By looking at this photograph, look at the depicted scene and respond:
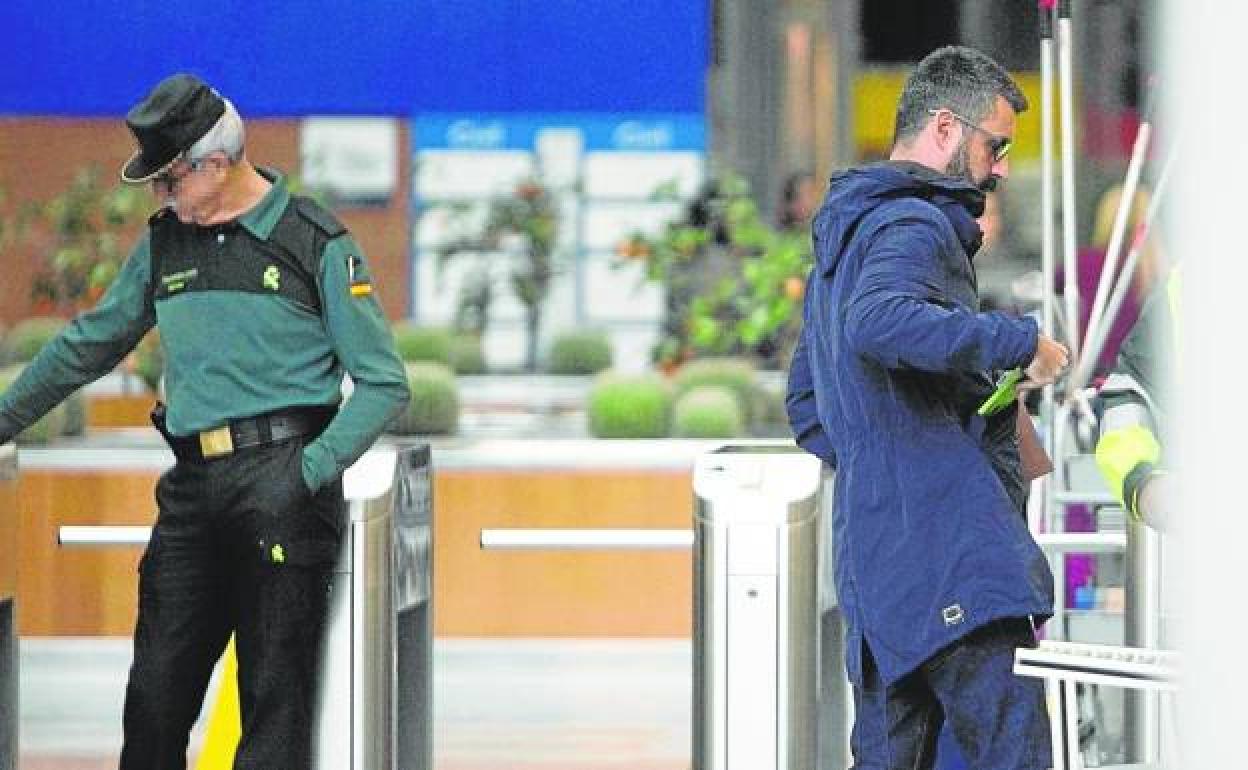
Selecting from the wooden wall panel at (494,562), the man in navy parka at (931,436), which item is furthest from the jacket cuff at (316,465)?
the wooden wall panel at (494,562)

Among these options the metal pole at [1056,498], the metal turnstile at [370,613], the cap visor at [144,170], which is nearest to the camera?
the cap visor at [144,170]

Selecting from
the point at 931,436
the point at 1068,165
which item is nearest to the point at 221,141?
the point at 931,436

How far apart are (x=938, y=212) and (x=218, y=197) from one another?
5.38 ft

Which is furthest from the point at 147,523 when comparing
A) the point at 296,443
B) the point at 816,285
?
the point at 816,285

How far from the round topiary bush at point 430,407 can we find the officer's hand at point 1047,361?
4872mm

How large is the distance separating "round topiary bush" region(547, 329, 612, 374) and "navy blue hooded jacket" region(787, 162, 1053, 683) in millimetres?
4722

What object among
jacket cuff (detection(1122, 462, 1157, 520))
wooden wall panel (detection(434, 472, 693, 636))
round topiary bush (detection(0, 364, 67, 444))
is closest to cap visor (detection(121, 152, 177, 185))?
jacket cuff (detection(1122, 462, 1157, 520))

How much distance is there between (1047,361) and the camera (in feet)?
11.2

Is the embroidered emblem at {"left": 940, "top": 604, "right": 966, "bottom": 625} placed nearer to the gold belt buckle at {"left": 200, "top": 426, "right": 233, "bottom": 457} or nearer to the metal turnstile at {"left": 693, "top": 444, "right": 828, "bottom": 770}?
the metal turnstile at {"left": 693, "top": 444, "right": 828, "bottom": 770}

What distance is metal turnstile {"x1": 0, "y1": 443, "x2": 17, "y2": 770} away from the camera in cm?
516

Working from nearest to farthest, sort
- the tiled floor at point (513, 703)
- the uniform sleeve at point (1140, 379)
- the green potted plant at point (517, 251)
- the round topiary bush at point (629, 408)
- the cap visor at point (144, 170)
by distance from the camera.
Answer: the uniform sleeve at point (1140, 379) → the cap visor at point (144, 170) → the tiled floor at point (513, 703) → the round topiary bush at point (629, 408) → the green potted plant at point (517, 251)

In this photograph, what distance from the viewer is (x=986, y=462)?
143 inches

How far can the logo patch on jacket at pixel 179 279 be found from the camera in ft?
15.0

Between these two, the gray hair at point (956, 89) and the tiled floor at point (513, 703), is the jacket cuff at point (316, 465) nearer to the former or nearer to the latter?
the gray hair at point (956, 89)
